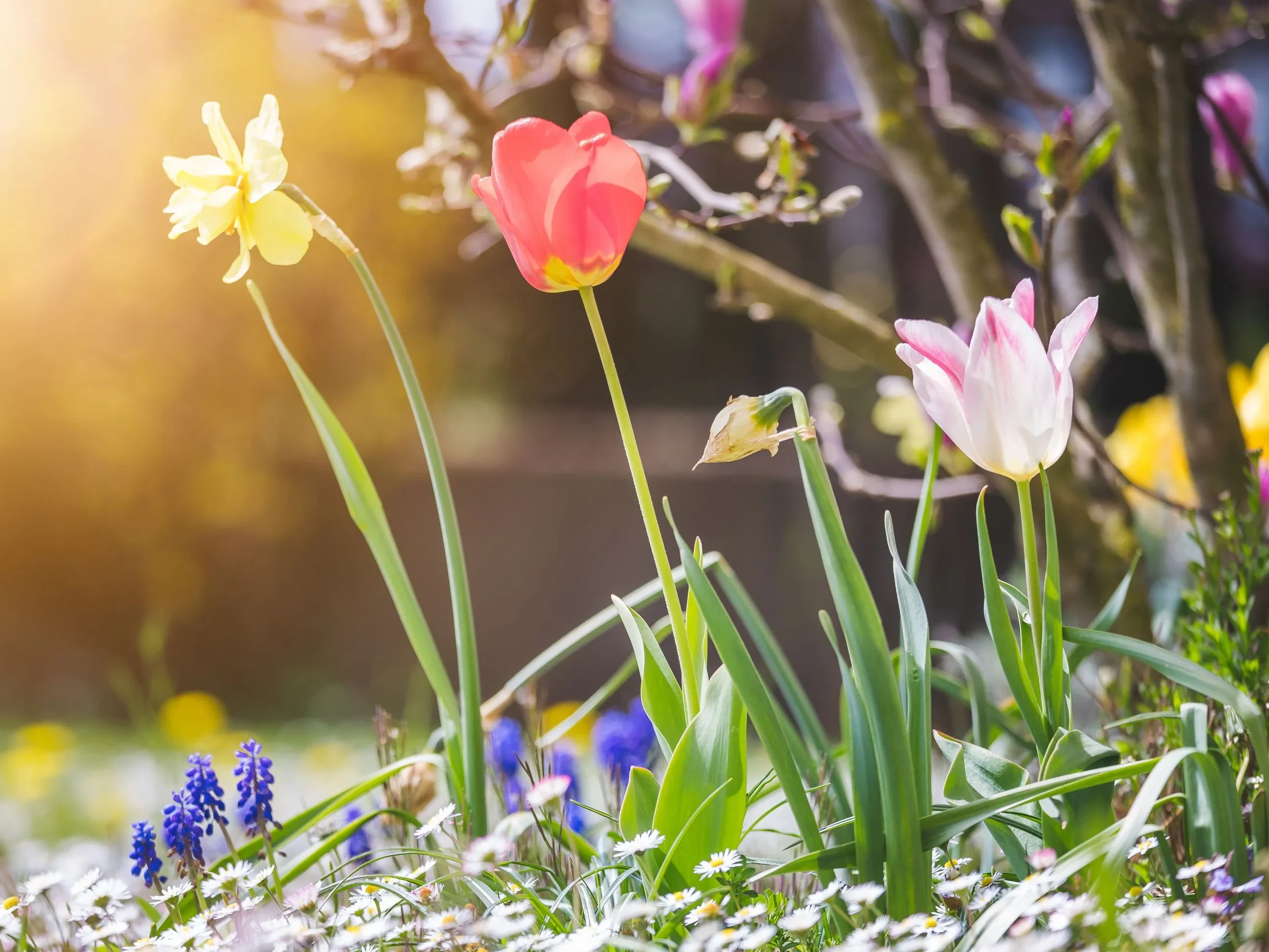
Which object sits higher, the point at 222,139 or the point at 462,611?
the point at 222,139

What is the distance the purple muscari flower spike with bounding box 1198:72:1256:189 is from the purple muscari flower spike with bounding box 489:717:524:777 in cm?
94

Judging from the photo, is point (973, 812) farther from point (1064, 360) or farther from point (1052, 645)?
point (1064, 360)

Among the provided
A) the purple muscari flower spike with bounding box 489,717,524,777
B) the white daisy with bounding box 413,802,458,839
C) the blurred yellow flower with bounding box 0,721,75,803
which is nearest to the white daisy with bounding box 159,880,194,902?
the white daisy with bounding box 413,802,458,839

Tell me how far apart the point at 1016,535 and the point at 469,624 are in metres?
1.26

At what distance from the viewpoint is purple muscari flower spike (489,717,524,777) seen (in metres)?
1.05

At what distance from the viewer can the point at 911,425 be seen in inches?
55.8

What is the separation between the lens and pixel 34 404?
368 cm

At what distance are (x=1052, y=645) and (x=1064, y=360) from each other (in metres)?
0.17

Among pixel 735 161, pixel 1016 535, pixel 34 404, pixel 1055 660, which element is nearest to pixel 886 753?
pixel 1055 660

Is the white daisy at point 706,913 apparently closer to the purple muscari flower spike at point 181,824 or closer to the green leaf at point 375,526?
the green leaf at point 375,526

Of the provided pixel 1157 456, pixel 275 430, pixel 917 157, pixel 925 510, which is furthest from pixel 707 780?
pixel 275 430

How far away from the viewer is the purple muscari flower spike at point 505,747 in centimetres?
105

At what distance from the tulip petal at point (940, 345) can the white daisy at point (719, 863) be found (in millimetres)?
301

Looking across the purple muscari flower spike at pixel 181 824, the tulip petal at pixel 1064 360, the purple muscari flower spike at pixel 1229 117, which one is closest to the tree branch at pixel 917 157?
the purple muscari flower spike at pixel 1229 117
